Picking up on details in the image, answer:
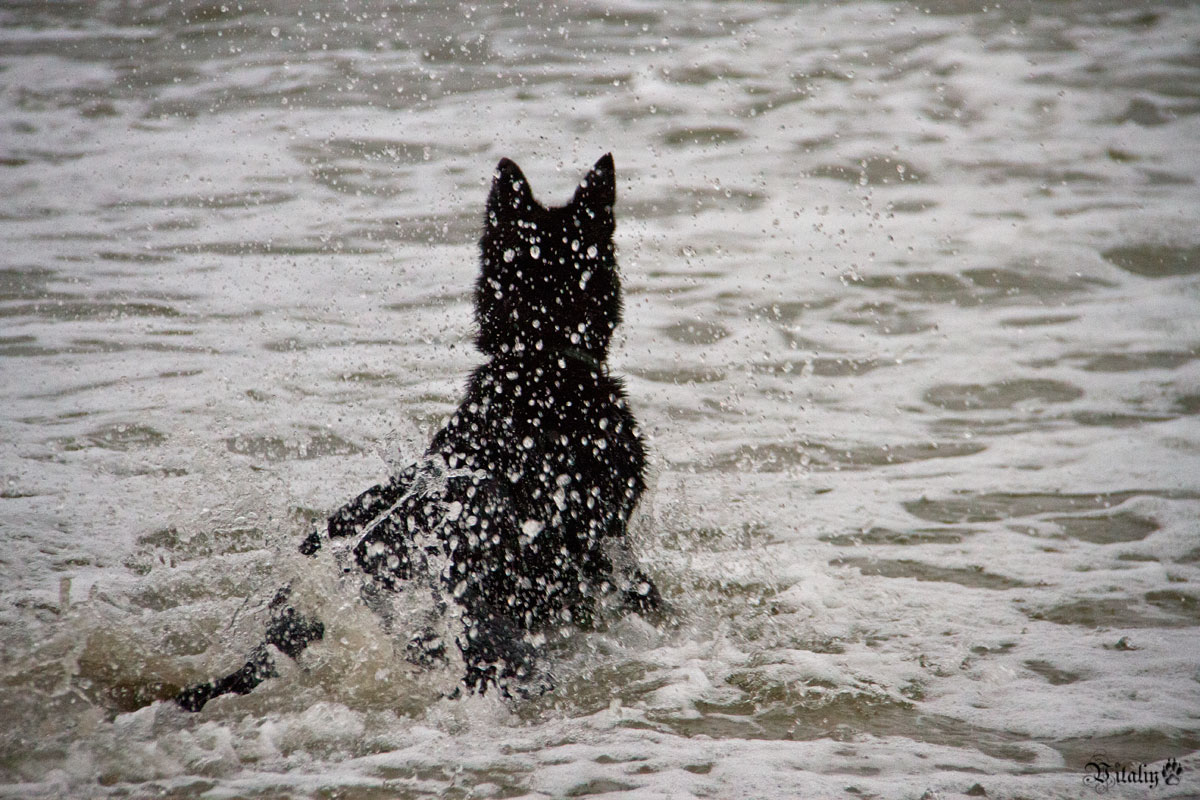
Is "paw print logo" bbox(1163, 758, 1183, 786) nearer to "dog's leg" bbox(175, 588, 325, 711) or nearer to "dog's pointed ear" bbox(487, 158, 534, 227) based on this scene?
"dog's leg" bbox(175, 588, 325, 711)

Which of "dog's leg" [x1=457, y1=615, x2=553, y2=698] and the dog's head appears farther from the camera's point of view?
the dog's head

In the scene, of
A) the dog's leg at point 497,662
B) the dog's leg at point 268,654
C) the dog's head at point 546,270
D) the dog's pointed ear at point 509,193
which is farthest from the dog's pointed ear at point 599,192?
the dog's leg at point 268,654

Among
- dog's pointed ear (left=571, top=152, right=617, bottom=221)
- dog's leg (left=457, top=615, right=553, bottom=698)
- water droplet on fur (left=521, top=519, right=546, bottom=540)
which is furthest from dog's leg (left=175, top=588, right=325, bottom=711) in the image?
dog's pointed ear (left=571, top=152, right=617, bottom=221)

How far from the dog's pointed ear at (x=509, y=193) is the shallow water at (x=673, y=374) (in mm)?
1456

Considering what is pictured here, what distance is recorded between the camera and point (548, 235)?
3.55 metres

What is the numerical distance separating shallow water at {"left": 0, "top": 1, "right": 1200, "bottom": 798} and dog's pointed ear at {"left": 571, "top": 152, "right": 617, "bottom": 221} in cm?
150

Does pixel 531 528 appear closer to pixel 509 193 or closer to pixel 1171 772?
pixel 509 193

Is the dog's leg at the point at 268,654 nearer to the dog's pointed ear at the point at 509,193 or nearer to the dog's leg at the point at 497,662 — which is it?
the dog's leg at the point at 497,662

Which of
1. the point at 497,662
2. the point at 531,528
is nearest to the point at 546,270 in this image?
the point at 531,528

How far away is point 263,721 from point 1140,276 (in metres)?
7.42

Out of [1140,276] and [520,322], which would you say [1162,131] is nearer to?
[1140,276]

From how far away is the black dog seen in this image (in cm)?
310

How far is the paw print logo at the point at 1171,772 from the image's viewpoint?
2.86 meters

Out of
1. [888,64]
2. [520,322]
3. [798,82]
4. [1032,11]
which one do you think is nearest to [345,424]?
[520,322]
